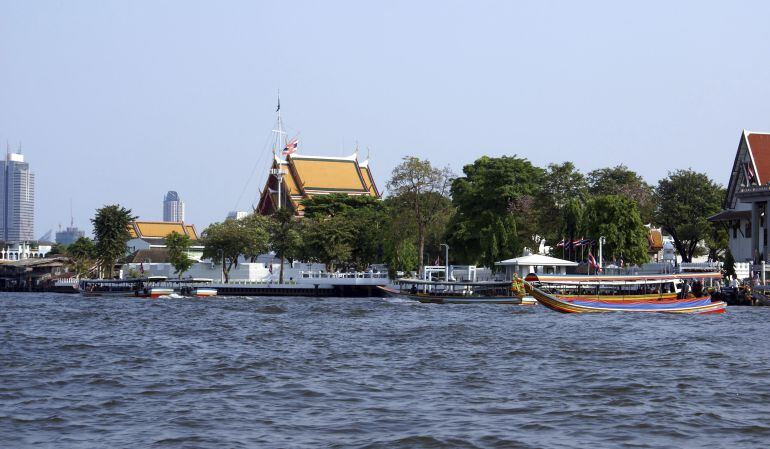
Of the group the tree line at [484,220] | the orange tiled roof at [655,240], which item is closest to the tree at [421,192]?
the tree line at [484,220]

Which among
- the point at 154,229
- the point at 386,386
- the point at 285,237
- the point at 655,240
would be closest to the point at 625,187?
the point at 655,240

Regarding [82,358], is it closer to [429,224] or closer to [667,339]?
[667,339]

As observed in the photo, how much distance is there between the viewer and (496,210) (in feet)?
228

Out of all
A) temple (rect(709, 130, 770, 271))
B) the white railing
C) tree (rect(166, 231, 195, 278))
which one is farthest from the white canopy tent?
tree (rect(166, 231, 195, 278))

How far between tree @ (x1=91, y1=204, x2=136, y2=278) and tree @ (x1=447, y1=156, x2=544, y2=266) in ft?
121

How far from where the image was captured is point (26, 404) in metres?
17.5

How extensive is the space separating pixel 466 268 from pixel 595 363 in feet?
147

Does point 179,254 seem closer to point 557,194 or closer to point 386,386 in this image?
point 557,194

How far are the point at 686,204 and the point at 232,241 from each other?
34.3 meters

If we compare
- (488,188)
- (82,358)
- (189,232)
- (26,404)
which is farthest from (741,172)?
(189,232)

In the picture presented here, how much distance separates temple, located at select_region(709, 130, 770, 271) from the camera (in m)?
58.4

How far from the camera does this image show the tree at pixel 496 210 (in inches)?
2650

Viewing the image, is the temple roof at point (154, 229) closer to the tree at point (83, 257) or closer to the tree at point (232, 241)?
the tree at point (83, 257)

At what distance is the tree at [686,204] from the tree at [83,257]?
178 feet
